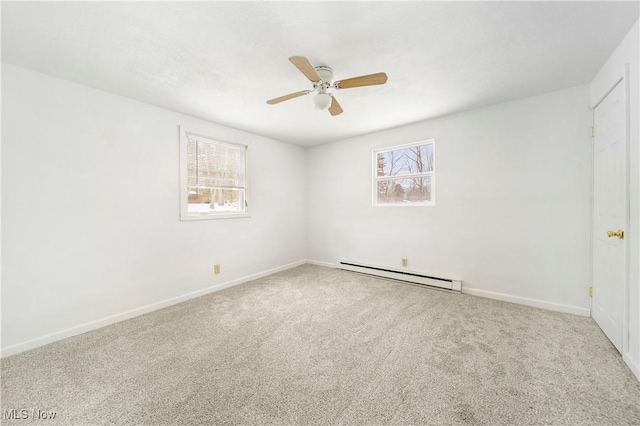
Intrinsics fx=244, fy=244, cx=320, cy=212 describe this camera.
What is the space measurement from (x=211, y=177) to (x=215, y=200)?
1.10 ft

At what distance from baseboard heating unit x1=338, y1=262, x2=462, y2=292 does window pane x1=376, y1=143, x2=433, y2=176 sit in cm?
155

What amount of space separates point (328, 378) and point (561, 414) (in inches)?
52.1

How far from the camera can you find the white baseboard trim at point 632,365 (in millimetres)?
1602

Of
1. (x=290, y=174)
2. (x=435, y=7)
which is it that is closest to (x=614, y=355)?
(x=435, y=7)

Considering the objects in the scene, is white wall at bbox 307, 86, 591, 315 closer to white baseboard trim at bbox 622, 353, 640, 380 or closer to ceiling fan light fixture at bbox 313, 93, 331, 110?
white baseboard trim at bbox 622, 353, 640, 380

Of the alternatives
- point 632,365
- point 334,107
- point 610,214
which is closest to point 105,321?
point 334,107

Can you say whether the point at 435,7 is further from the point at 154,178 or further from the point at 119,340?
the point at 119,340

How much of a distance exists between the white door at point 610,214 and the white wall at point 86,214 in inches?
163

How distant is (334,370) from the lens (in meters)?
1.75

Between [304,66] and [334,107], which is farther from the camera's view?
[334,107]

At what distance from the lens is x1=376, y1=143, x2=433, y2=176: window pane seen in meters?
3.63

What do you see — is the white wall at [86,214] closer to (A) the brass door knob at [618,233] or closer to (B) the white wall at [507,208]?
(B) the white wall at [507,208]

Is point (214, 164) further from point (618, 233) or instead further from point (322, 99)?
point (618, 233)

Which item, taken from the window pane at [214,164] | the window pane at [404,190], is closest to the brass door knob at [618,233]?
the window pane at [404,190]
